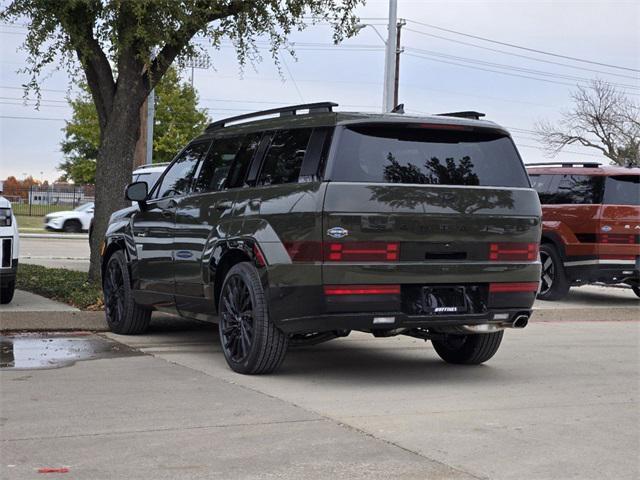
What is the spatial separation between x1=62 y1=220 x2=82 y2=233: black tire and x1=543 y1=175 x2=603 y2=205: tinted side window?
1038 inches

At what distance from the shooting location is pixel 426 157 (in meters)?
7.57

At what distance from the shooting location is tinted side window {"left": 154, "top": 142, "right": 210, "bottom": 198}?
30.1 ft

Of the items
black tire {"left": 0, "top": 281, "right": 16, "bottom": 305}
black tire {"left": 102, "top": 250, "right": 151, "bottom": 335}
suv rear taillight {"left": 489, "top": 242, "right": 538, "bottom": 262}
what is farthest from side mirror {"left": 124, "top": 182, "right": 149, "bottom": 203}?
suv rear taillight {"left": 489, "top": 242, "right": 538, "bottom": 262}

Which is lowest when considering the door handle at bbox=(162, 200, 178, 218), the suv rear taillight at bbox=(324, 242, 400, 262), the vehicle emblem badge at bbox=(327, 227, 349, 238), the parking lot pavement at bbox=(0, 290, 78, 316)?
the parking lot pavement at bbox=(0, 290, 78, 316)

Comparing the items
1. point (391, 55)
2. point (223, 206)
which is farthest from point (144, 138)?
point (223, 206)

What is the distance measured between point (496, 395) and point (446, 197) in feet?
5.00

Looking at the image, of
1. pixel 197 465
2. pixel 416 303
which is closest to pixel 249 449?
pixel 197 465

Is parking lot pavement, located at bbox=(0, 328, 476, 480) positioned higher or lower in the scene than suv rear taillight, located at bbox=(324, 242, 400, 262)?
lower

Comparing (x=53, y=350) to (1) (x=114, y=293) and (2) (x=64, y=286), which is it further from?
(2) (x=64, y=286)

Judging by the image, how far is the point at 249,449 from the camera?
5453mm

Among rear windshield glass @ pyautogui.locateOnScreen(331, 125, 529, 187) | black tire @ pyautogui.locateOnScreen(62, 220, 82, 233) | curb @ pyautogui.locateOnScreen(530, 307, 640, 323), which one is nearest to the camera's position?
rear windshield glass @ pyautogui.locateOnScreen(331, 125, 529, 187)

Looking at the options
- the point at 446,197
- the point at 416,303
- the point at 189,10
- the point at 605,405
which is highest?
the point at 189,10

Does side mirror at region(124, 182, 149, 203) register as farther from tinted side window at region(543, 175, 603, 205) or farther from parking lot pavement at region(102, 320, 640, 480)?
tinted side window at region(543, 175, 603, 205)

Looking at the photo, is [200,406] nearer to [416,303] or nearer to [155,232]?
[416,303]
